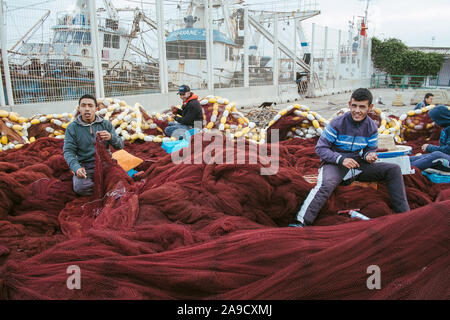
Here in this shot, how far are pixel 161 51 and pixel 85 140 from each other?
28.3ft

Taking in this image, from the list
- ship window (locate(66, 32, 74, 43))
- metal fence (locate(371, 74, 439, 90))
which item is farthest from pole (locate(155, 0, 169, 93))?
metal fence (locate(371, 74, 439, 90))

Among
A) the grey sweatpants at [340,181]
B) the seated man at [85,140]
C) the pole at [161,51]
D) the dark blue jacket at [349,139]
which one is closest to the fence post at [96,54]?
the pole at [161,51]

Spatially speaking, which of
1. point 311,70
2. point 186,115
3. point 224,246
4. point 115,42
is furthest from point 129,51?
point 311,70

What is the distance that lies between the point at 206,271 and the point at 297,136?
4.57 metres

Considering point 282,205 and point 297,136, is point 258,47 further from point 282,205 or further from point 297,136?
point 282,205

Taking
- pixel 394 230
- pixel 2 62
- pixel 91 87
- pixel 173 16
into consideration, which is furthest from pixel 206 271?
pixel 173 16

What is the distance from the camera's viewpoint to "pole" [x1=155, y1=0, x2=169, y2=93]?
37.9 feet

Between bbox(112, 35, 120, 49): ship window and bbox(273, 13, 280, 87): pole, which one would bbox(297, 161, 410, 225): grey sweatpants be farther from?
bbox(273, 13, 280, 87): pole

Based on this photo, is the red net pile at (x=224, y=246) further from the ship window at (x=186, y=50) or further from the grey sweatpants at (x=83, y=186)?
the ship window at (x=186, y=50)

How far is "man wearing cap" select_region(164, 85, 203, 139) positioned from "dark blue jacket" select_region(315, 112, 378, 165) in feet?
10.8

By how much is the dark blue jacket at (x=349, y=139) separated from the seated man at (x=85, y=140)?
7.44 ft

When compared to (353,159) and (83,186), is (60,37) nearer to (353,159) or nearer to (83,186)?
(83,186)

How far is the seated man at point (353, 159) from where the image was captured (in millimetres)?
3053

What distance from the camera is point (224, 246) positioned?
2062 millimetres
